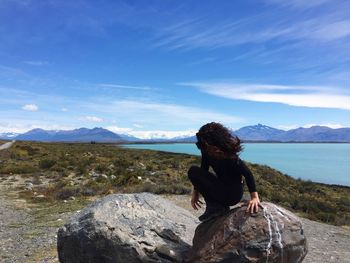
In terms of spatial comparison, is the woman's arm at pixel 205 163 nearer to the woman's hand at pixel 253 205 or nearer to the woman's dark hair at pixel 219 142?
the woman's dark hair at pixel 219 142

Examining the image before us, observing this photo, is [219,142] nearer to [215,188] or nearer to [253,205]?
[215,188]

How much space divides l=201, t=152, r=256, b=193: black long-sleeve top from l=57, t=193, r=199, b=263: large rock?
190cm

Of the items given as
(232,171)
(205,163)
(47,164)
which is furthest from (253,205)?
(47,164)

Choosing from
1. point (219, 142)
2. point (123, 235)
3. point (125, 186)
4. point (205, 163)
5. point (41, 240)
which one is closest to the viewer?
point (219, 142)

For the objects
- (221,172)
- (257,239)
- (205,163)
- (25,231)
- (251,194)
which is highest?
(205,163)

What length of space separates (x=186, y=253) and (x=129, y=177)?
62.9ft

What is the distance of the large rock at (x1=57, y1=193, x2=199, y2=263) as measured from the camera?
8.19 m

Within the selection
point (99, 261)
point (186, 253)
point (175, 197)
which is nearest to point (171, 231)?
point (186, 253)

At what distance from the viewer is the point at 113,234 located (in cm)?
823

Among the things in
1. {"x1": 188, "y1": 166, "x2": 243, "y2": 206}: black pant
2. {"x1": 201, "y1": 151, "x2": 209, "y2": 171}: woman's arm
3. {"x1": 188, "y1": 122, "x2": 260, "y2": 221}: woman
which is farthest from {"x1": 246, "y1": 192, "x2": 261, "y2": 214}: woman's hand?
{"x1": 201, "y1": 151, "x2": 209, "y2": 171}: woman's arm

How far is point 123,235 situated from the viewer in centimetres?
827

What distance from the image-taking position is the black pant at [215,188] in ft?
24.2

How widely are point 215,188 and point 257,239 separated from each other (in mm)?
1121

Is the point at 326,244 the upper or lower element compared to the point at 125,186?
lower
